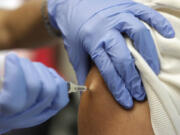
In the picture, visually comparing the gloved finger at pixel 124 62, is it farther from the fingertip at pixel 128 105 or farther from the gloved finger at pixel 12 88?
the gloved finger at pixel 12 88

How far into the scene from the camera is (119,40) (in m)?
0.71

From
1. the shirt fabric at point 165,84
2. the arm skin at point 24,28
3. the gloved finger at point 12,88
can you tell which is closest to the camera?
the gloved finger at point 12,88

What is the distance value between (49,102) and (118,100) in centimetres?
22

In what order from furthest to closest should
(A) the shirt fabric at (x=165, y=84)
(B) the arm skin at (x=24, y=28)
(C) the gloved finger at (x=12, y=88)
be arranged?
(B) the arm skin at (x=24, y=28) < (A) the shirt fabric at (x=165, y=84) < (C) the gloved finger at (x=12, y=88)

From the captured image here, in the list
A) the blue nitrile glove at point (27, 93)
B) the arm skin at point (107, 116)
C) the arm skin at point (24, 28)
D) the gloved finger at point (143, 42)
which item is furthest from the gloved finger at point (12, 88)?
the arm skin at point (24, 28)

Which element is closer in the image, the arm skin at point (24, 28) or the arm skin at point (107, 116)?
the arm skin at point (107, 116)

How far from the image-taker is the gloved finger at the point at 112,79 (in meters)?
0.69

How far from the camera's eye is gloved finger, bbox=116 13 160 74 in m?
0.70

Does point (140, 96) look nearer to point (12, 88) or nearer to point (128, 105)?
point (128, 105)

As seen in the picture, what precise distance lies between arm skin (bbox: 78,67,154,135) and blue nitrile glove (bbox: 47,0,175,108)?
0.07 ft

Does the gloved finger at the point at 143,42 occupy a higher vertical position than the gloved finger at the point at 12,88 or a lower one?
lower

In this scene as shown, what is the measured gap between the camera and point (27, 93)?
0.51 meters

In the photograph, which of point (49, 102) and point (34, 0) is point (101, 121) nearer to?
point (49, 102)

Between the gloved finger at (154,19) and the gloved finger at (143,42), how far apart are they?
1.4 inches
